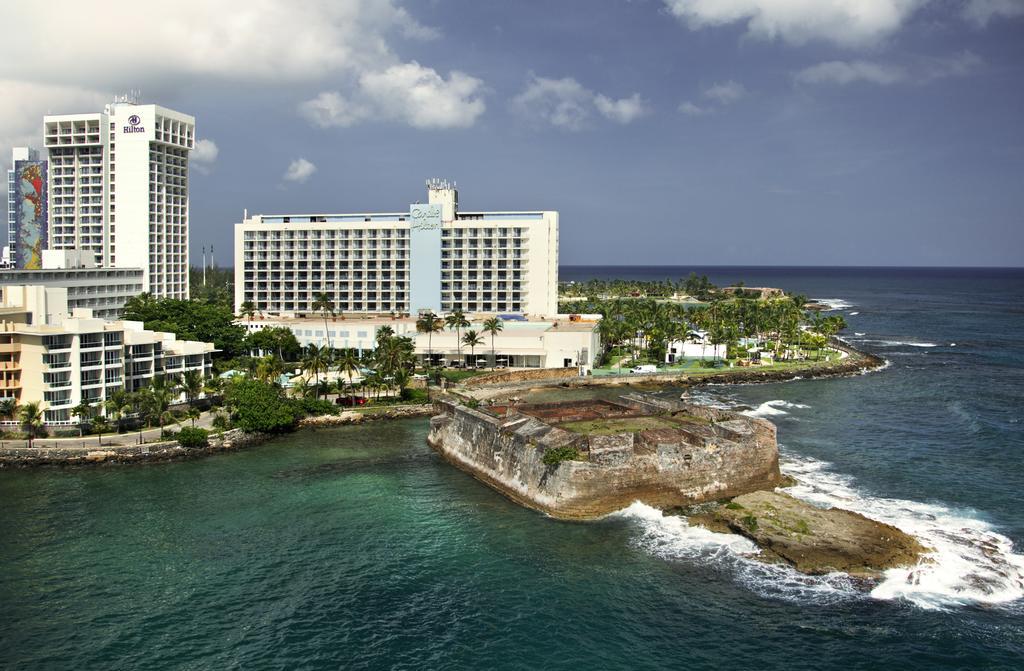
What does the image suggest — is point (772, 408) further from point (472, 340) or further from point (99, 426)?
point (99, 426)

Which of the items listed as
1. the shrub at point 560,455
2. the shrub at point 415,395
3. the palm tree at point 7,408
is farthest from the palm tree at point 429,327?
the shrub at point 560,455

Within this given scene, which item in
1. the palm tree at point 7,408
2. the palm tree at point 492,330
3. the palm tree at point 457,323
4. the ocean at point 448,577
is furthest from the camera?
the palm tree at point 457,323

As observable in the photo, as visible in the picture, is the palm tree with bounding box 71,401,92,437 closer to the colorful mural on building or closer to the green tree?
the green tree

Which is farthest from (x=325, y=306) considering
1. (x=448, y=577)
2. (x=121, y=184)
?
(x=448, y=577)

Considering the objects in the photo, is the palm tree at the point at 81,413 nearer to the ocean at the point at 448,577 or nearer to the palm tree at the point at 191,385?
the ocean at the point at 448,577

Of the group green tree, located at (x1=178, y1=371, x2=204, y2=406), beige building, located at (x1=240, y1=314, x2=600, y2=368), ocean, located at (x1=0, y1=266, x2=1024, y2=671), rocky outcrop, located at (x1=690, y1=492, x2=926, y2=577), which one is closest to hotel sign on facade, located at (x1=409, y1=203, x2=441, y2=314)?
beige building, located at (x1=240, y1=314, x2=600, y2=368)

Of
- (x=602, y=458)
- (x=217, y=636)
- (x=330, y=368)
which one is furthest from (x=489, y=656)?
(x=330, y=368)
